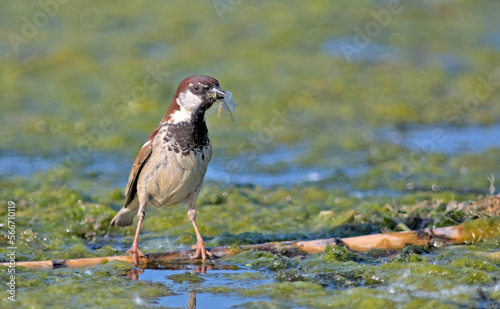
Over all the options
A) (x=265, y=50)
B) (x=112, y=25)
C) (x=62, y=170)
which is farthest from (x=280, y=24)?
(x=62, y=170)

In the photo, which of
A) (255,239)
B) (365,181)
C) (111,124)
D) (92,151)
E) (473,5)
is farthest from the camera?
(473,5)

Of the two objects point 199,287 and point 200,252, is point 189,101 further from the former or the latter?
point 199,287

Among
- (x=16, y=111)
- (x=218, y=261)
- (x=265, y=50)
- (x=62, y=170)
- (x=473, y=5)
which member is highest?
A: (x=473, y=5)

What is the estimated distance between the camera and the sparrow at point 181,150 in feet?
18.7

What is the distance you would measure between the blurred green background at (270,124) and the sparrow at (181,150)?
763 mm

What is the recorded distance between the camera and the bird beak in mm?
5663

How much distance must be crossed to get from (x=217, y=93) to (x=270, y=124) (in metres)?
5.16

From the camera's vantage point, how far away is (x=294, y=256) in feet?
19.0

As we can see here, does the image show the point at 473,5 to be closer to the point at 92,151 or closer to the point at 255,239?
the point at 92,151

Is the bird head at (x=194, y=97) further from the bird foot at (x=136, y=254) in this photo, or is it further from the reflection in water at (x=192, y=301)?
the reflection in water at (x=192, y=301)

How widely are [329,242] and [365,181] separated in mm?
3052

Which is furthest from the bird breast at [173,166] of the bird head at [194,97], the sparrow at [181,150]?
the bird head at [194,97]

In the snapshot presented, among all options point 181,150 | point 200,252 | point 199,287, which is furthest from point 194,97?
point 199,287

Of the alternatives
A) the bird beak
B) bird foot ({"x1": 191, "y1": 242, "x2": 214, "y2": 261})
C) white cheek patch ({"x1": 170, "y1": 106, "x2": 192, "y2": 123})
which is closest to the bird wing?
white cheek patch ({"x1": 170, "y1": 106, "x2": 192, "y2": 123})
